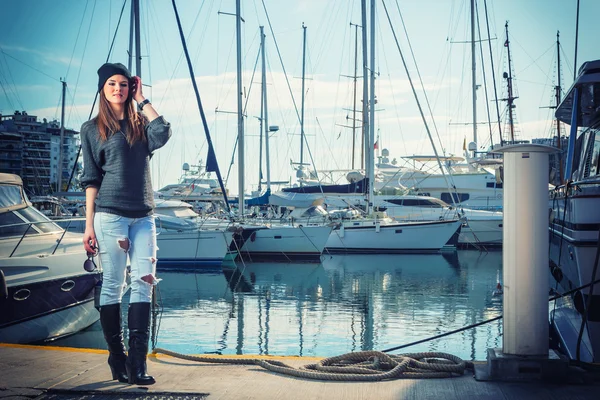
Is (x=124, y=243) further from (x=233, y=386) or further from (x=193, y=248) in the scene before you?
(x=193, y=248)

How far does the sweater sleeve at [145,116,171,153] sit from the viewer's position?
160 inches

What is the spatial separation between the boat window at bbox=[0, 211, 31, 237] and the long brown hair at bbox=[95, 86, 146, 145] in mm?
5105

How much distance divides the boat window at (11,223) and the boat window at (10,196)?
13 cm

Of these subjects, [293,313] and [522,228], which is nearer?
[522,228]

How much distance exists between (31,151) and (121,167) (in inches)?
640

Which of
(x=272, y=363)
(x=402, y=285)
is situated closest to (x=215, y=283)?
(x=402, y=285)

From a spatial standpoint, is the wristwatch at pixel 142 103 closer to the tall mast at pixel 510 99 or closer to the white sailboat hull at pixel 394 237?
the white sailboat hull at pixel 394 237

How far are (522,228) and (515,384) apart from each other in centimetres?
Result: 84

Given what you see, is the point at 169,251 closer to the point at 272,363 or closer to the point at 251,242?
the point at 251,242

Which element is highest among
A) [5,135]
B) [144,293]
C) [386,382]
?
[5,135]

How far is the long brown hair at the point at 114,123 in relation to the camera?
13.3 ft

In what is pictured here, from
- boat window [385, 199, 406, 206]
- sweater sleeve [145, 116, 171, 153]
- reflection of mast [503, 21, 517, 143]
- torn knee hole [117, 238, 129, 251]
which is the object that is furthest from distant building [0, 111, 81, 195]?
reflection of mast [503, 21, 517, 143]

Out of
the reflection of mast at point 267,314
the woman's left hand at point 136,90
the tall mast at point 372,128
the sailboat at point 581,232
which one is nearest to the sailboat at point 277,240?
the tall mast at point 372,128

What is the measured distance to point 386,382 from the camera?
12.9 feet
